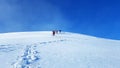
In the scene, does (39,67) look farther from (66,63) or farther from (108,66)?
(108,66)

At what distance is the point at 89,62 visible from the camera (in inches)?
529

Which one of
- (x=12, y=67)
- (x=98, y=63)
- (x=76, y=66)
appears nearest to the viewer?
(x=12, y=67)

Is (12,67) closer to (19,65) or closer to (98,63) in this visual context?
(19,65)

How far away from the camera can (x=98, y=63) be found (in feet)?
43.8

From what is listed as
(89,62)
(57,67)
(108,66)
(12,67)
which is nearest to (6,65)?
(12,67)

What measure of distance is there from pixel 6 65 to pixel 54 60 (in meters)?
3.30

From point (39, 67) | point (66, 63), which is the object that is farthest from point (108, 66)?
point (39, 67)

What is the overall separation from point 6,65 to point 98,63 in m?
5.97

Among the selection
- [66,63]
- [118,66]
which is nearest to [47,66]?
[66,63]

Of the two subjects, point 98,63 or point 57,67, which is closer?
point 57,67

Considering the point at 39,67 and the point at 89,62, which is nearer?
the point at 39,67

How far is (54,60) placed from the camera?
13.5 m

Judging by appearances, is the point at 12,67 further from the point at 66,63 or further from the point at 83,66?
the point at 83,66

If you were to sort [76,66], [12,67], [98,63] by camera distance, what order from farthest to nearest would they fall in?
[98,63], [76,66], [12,67]
